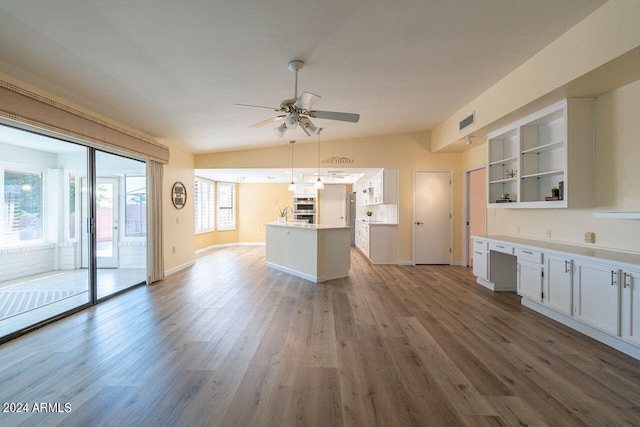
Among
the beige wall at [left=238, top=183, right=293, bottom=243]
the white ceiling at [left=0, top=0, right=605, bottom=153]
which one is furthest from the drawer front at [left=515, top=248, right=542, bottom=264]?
the beige wall at [left=238, top=183, right=293, bottom=243]

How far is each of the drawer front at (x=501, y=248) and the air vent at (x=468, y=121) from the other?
6.66ft

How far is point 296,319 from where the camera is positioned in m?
3.27

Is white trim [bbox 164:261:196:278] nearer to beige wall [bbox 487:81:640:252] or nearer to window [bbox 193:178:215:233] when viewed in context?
window [bbox 193:178:215:233]

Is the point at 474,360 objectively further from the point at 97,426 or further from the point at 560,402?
the point at 97,426

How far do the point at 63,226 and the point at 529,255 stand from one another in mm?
7458

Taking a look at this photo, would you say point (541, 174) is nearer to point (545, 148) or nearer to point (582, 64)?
point (545, 148)

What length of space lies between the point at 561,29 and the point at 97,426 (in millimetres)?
4899

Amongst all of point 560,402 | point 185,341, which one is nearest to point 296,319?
point 185,341

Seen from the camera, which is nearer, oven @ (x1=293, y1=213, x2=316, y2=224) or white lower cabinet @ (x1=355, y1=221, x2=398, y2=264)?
white lower cabinet @ (x1=355, y1=221, x2=398, y2=264)

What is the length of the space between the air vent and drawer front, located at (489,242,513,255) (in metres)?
2.03

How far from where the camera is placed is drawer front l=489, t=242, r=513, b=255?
154 inches

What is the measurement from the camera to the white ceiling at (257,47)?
6.94ft

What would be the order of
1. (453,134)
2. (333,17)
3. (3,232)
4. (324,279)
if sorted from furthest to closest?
(453,134) < (324,279) < (3,232) < (333,17)

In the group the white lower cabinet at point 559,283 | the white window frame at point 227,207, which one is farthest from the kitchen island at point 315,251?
the white window frame at point 227,207
